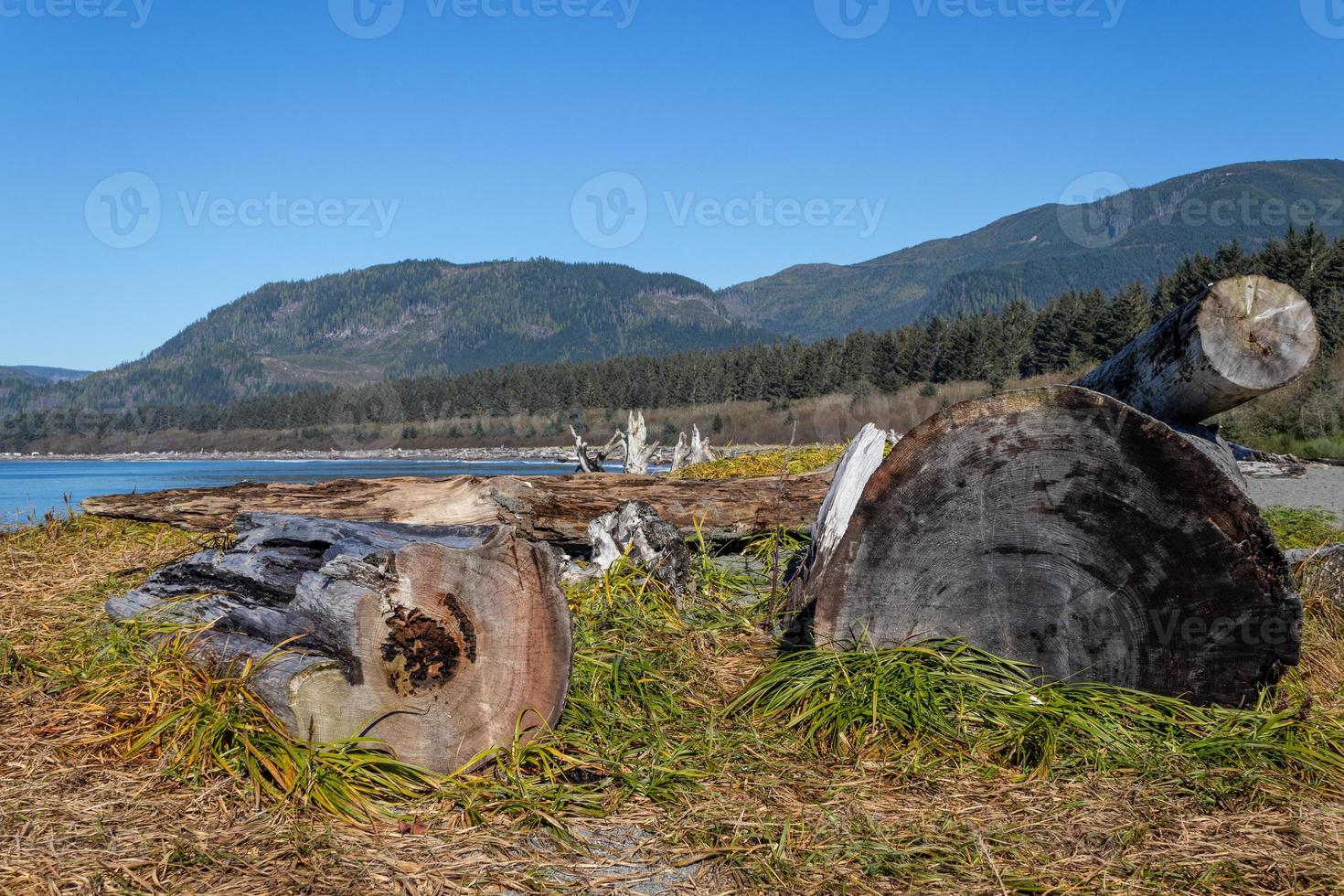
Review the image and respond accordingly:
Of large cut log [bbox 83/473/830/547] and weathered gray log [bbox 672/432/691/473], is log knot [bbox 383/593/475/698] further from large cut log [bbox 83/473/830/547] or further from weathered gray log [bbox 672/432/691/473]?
weathered gray log [bbox 672/432/691/473]

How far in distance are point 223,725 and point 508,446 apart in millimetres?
129627

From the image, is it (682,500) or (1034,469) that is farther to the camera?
Answer: (682,500)

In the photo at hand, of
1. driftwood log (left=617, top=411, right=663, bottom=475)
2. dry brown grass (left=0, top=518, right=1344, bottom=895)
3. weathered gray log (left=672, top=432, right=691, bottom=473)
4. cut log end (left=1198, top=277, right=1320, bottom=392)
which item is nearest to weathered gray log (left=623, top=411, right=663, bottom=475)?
driftwood log (left=617, top=411, right=663, bottom=475)

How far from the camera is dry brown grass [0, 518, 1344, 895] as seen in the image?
264cm

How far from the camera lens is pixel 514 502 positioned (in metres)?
6.62

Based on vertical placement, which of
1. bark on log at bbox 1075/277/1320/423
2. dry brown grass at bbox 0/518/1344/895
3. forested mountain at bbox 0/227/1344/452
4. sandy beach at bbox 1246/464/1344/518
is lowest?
sandy beach at bbox 1246/464/1344/518

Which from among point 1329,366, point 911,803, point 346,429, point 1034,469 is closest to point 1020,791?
point 911,803

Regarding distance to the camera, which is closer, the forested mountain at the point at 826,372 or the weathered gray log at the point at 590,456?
the weathered gray log at the point at 590,456

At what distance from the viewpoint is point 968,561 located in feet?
13.1

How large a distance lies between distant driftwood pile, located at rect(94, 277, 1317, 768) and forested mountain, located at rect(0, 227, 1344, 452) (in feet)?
79.7

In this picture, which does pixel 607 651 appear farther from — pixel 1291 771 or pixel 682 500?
pixel 1291 771

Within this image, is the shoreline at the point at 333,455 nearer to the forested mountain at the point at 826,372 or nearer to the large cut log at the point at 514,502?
the forested mountain at the point at 826,372

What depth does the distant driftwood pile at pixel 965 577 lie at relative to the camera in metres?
3.51

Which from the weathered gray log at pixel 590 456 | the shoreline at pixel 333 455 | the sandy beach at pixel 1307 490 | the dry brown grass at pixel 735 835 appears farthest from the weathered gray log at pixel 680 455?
the shoreline at pixel 333 455
